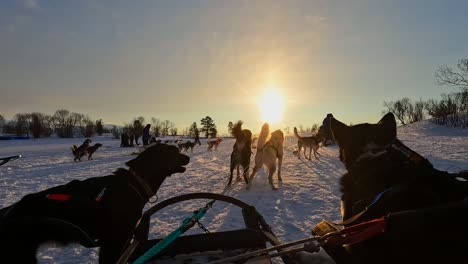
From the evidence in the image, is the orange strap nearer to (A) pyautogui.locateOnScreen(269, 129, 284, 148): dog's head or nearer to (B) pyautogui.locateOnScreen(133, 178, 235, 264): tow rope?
(B) pyautogui.locateOnScreen(133, 178, 235, 264): tow rope

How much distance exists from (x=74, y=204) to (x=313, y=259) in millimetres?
1997

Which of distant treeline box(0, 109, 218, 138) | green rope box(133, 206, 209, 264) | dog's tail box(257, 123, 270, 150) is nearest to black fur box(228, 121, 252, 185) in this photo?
dog's tail box(257, 123, 270, 150)

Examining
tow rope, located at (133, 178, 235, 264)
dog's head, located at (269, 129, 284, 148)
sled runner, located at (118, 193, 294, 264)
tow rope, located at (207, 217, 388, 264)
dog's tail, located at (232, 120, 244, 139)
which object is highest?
dog's tail, located at (232, 120, 244, 139)

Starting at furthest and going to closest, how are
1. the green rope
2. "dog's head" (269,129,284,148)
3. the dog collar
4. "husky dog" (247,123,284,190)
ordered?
"dog's head" (269,129,284,148) → "husky dog" (247,123,284,190) → the dog collar → the green rope

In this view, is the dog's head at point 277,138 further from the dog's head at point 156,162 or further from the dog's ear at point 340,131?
the dog's ear at point 340,131

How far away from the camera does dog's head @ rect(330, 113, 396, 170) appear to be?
2173mm

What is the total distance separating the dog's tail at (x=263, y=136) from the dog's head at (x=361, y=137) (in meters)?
6.43

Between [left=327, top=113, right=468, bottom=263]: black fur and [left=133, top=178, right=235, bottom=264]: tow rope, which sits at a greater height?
[left=327, top=113, right=468, bottom=263]: black fur

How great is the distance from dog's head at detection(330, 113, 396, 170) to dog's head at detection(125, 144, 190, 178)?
2293mm

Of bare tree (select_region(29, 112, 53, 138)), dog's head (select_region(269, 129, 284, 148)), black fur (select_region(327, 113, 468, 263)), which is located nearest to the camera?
black fur (select_region(327, 113, 468, 263))

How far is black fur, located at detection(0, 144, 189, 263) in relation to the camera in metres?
2.43

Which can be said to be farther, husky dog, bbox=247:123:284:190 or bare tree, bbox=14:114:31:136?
bare tree, bbox=14:114:31:136

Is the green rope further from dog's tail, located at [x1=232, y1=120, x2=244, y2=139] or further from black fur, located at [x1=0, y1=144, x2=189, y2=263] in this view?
dog's tail, located at [x1=232, y1=120, x2=244, y2=139]

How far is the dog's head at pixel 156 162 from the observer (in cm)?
387
